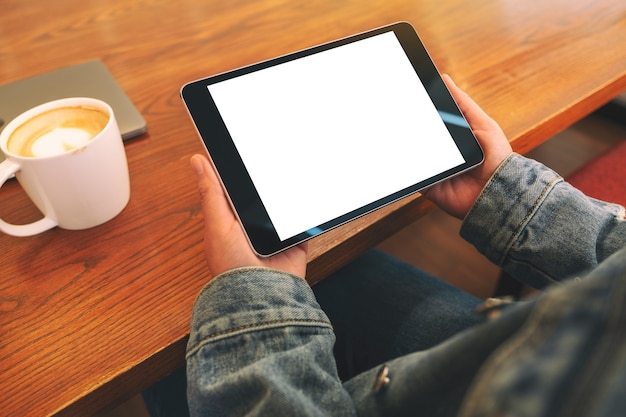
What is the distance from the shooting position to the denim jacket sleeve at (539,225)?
18.0 inches

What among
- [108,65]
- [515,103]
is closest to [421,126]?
[515,103]

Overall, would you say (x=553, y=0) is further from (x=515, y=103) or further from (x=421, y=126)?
(x=421, y=126)

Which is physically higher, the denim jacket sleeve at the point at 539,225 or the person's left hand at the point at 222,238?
the person's left hand at the point at 222,238

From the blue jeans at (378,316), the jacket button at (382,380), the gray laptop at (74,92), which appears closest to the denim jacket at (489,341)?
the jacket button at (382,380)

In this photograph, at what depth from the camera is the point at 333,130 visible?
18.1 inches

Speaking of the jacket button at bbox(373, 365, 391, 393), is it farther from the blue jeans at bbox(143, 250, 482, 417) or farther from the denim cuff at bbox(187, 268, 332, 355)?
the blue jeans at bbox(143, 250, 482, 417)

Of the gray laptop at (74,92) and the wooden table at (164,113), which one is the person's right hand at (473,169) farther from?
the gray laptop at (74,92)

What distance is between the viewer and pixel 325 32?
72 centimetres

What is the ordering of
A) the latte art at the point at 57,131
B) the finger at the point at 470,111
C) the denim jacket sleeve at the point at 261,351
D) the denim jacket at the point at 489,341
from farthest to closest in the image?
the finger at the point at 470,111 → the latte art at the point at 57,131 → the denim jacket sleeve at the point at 261,351 → the denim jacket at the point at 489,341

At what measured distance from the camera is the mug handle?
15.5 inches

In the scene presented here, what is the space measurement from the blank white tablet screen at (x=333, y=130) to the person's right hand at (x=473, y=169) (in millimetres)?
42

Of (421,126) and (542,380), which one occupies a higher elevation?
(542,380)

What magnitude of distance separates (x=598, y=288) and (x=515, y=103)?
0.50m

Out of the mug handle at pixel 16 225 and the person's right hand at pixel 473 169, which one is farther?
the person's right hand at pixel 473 169
